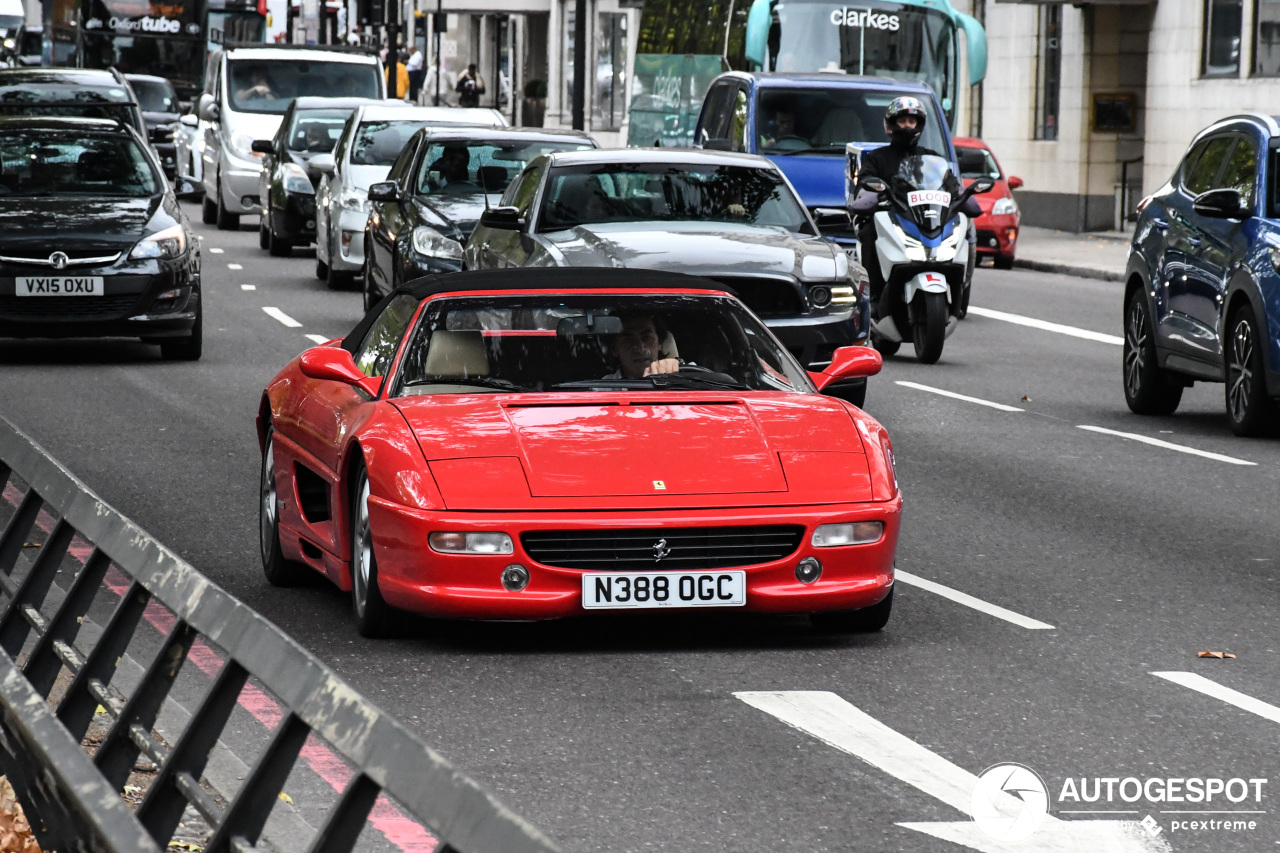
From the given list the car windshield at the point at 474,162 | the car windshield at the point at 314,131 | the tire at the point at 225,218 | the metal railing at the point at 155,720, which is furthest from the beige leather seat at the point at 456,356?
the tire at the point at 225,218

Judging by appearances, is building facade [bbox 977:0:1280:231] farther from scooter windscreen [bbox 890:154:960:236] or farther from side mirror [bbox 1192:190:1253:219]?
side mirror [bbox 1192:190:1253:219]

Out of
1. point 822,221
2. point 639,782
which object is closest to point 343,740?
point 639,782

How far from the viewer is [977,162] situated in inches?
1208

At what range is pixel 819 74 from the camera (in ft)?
79.6

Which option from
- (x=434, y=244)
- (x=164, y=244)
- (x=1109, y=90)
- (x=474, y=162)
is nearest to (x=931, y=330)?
(x=434, y=244)

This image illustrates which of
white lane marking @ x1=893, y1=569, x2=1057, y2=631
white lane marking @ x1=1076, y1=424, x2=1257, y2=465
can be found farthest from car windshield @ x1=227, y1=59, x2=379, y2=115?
white lane marking @ x1=893, y1=569, x2=1057, y2=631

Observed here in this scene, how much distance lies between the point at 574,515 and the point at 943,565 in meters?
2.56

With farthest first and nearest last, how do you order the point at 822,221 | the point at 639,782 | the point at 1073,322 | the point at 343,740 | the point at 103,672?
the point at 1073,322, the point at 822,221, the point at 639,782, the point at 103,672, the point at 343,740

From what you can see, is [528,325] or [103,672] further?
[528,325]

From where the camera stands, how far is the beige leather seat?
8344 mm

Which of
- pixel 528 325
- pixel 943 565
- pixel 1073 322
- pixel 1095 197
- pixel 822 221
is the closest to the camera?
pixel 528 325

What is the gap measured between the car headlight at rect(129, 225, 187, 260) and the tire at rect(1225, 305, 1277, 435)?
7.68 meters

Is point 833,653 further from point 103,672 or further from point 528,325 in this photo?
point 103,672

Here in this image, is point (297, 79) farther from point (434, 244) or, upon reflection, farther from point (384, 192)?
point (434, 244)
